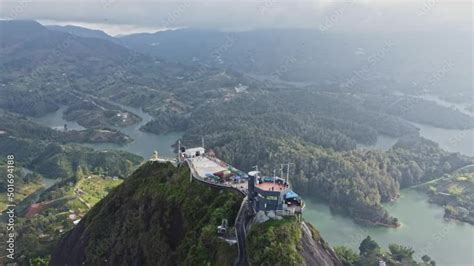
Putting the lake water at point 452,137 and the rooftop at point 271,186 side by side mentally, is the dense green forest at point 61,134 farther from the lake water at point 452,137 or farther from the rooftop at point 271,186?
the rooftop at point 271,186

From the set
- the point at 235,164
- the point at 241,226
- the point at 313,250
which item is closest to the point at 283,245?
the point at 313,250

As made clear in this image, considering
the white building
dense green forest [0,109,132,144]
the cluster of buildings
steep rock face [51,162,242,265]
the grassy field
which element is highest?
the cluster of buildings

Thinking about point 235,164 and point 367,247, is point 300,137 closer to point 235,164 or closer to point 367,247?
point 235,164

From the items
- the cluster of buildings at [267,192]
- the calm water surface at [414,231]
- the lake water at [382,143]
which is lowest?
the lake water at [382,143]

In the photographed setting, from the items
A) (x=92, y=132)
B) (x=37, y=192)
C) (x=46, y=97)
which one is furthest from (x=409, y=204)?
(x=46, y=97)

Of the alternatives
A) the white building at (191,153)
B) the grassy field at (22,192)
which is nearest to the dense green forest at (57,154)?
the grassy field at (22,192)

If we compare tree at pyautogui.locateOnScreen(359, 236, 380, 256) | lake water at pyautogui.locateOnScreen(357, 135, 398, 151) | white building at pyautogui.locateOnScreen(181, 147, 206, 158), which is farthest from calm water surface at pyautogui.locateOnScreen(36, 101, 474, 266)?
lake water at pyautogui.locateOnScreen(357, 135, 398, 151)

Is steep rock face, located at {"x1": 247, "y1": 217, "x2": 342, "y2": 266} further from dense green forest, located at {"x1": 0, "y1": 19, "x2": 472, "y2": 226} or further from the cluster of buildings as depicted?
dense green forest, located at {"x1": 0, "y1": 19, "x2": 472, "y2": 226}
